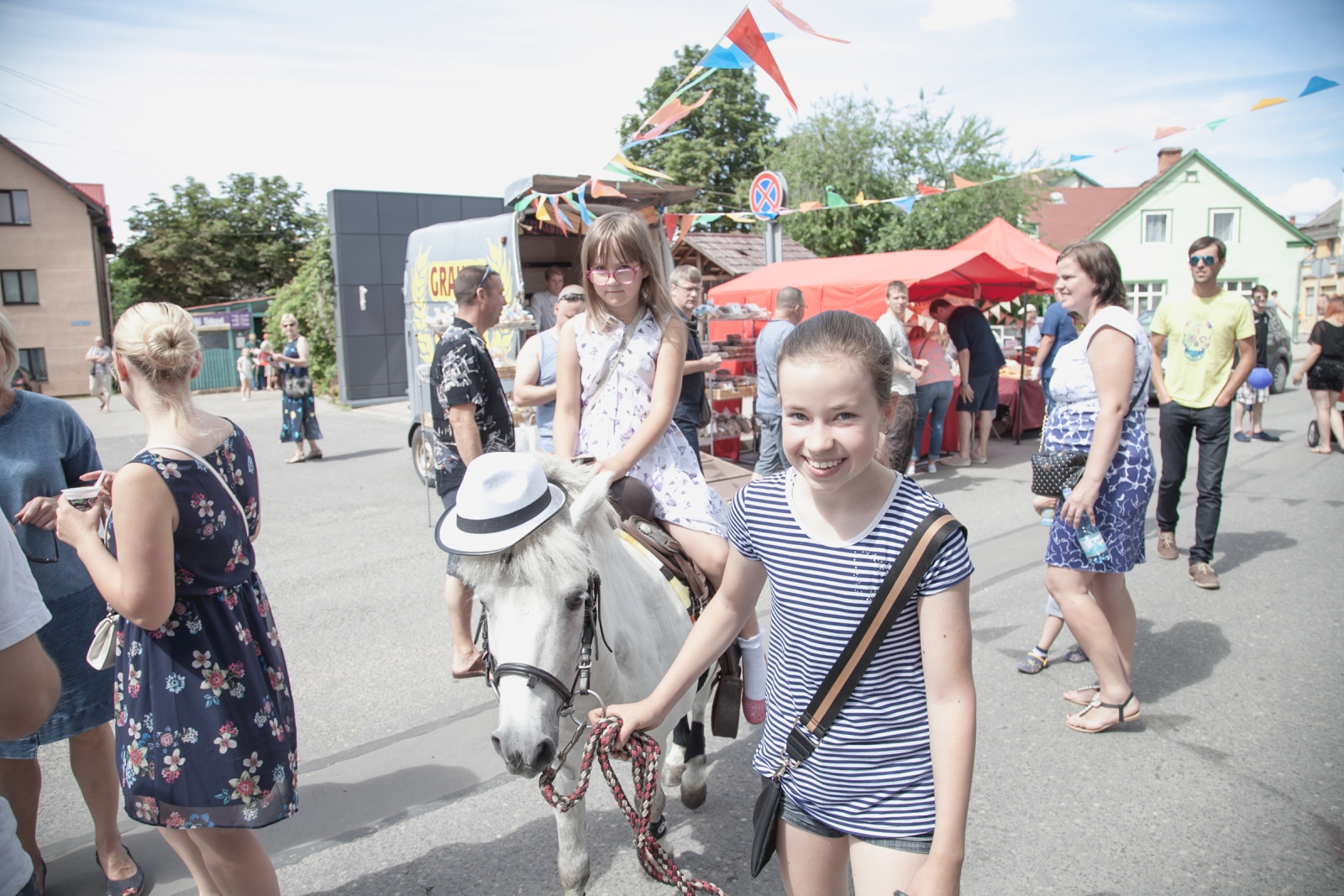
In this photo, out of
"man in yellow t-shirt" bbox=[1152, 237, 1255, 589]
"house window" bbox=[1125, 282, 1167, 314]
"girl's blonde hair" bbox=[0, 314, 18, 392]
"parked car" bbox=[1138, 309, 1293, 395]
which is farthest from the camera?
"house window" bbox=[1125, 282, 1167, 314]

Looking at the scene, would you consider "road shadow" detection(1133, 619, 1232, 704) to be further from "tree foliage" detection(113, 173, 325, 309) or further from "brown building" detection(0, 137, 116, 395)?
"tree foliage" detection(113, 173, 325, 309)

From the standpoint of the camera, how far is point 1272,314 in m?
15.7

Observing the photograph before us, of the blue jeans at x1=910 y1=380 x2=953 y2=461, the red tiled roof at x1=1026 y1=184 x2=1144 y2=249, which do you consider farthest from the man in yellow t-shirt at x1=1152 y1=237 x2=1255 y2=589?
the red tiled roof at x1=1026 y1=184 x2=1144 y2=249

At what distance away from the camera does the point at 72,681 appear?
2689 millimetres

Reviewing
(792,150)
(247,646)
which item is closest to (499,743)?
(247,646)

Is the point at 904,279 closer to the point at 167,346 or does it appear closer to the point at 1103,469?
the point at 1103,469

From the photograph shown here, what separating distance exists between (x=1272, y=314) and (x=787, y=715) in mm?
18559

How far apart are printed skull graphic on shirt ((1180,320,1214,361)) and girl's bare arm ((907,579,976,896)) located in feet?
16.3

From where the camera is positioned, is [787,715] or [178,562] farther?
[178,562]

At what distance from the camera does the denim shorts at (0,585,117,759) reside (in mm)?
2631

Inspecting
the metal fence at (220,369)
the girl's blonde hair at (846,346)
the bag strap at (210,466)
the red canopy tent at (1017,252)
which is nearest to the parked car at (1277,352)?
the red canopy tent at (1017,252)

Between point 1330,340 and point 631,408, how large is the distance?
10.4m

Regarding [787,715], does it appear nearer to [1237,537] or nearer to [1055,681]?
[1055,681]

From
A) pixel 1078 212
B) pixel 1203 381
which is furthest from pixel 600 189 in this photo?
pixel 1078 212
